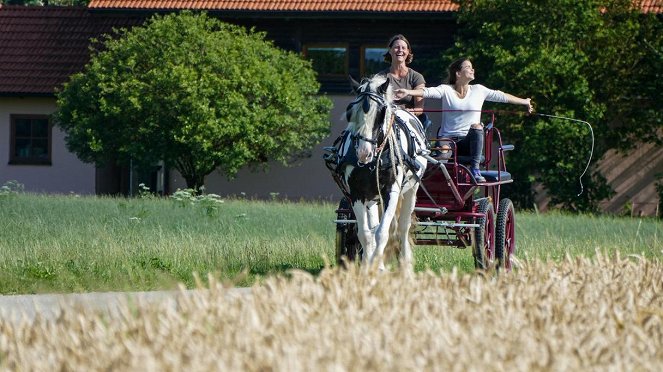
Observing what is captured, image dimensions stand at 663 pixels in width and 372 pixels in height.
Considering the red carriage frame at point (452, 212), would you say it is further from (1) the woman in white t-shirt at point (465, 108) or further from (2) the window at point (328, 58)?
(2) the window at point (328, 58)

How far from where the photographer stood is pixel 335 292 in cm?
680

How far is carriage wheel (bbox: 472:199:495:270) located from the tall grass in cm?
45

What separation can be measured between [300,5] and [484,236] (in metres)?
23.3

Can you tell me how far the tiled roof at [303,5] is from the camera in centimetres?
3503

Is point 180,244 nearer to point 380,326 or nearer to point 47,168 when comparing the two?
point 380,326

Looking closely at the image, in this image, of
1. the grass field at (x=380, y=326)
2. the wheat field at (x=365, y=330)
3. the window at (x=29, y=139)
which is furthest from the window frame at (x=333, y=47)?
the wheat field at (x=365, y=330)

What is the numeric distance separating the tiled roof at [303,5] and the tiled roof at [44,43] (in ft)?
4.39

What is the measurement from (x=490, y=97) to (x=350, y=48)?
23176 millimetres

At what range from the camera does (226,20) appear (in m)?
37.1

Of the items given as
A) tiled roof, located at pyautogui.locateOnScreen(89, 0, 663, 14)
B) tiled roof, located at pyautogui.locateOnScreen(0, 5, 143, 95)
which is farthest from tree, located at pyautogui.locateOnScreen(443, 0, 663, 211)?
tiled roof, located at pyautogui.locateOnScreen(0, 5, 143, 95)

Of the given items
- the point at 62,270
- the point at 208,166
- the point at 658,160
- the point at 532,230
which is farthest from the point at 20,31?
the point at 62,270

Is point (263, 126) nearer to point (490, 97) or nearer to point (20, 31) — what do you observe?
point (20, 31)

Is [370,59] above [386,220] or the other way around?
above

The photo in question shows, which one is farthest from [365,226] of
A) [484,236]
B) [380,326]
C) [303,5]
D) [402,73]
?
[303,5]
